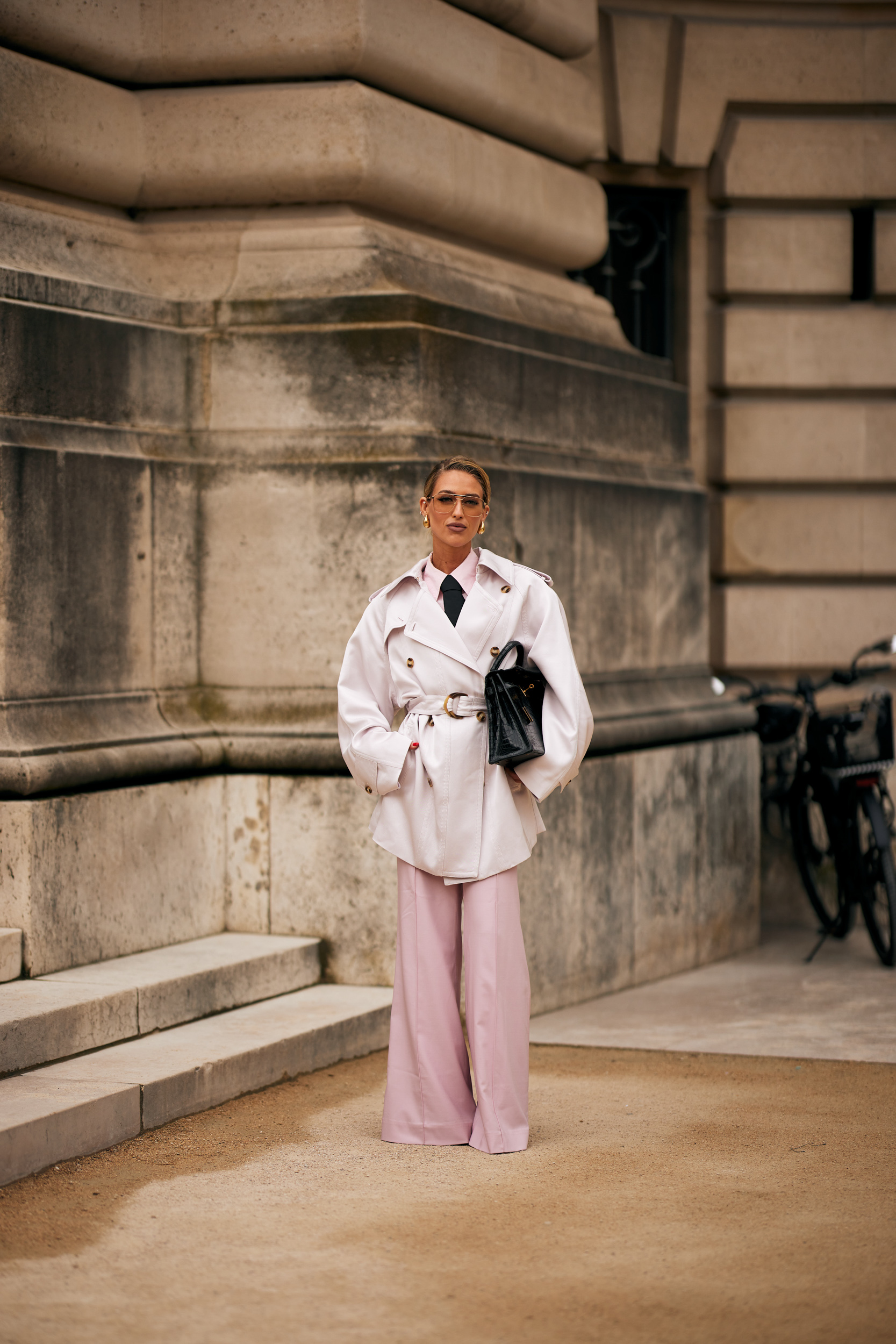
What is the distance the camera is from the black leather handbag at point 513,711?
5.04 m

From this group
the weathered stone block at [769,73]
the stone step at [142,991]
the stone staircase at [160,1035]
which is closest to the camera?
the stone staircase at [160,1035]

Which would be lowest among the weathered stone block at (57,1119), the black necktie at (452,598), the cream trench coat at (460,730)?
the weathered stone block at (57,1119)

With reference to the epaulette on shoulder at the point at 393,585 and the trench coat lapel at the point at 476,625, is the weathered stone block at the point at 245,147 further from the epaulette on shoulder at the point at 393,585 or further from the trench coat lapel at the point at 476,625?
the trench coat lapel at the point at 476,625

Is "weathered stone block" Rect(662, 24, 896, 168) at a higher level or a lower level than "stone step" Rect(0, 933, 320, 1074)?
higher

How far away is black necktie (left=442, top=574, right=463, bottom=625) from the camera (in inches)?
206

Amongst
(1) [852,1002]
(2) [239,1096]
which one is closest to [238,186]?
(2) [239,1096]

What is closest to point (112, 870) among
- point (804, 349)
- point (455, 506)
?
point (455, 506)

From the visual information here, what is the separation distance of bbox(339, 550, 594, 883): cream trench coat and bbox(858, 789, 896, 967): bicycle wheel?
3439 mm

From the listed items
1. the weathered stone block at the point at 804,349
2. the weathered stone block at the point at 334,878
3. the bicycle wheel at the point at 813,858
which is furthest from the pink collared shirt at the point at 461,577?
the weathered stone block at the point at 804,349

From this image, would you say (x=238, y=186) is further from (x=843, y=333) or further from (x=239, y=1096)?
(x=843, y=333)

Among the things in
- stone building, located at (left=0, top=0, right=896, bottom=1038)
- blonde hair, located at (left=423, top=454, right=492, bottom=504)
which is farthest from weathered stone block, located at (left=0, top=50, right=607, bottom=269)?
blonde hair, located at (left=423, top=454, right=492, bottom=504)

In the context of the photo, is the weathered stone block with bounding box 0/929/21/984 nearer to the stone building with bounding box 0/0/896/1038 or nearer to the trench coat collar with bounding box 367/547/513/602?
the stone building with bounding box 0/0/896/1038

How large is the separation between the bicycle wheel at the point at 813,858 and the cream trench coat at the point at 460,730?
12.8 ft

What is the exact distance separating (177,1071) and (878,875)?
13.5 ft
